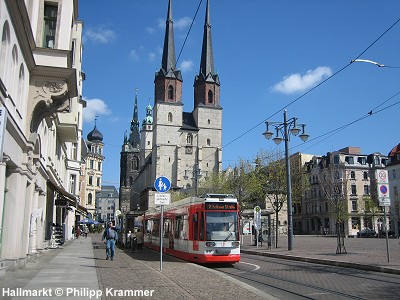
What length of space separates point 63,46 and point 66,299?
1005cm

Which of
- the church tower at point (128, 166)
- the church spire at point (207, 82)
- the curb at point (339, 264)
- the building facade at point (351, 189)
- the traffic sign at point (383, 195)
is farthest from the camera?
the church tower at point (128, 166)

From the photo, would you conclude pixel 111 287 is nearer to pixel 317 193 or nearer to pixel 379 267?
pixel 379 267

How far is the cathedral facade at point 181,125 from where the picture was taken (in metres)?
115

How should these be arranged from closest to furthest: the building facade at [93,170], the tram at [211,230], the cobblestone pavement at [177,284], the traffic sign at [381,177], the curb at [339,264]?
1. the cobblestone pavement at [177,284]
2. the curb at [339,264]
3. the tram at [211,230]
4. the traffic sign at [381,177]
5. the building facade at [93,170]

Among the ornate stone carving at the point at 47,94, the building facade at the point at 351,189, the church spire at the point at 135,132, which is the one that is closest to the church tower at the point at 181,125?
the building facade at the point at 351,189

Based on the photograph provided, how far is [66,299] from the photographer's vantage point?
29.5 feet

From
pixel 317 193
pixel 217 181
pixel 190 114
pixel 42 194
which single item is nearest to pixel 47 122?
pixel 42 194

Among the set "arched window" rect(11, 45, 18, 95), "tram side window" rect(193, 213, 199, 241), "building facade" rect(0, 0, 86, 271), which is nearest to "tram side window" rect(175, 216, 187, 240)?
"tram side window" rect(193, 213, 199, 241)

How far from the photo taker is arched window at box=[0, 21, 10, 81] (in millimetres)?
Answer: 11624

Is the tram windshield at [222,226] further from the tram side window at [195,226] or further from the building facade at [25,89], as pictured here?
the building facade at [25,89]

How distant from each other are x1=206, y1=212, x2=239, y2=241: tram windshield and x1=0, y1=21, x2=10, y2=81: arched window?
1074 cm

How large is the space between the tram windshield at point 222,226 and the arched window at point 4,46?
10.7m

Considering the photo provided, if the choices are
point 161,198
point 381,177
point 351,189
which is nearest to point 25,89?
point 161,198

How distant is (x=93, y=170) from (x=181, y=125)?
26.6 meters
